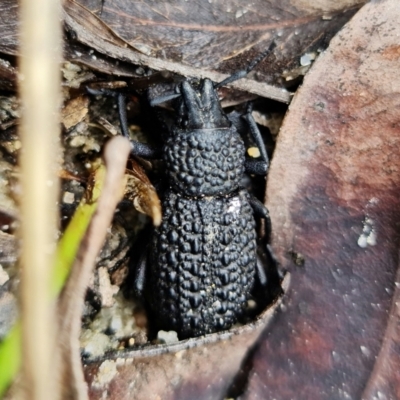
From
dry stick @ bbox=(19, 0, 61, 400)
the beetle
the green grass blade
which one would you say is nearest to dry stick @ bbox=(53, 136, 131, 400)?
the green grass blade

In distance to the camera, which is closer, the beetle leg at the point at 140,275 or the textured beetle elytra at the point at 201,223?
the textured beetle elytra at the point at 201,223

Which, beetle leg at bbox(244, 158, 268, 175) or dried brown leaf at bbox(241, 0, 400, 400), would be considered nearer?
dried brown leaf at bbox(241, 0, 400, 400)

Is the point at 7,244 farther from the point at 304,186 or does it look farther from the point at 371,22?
the point at 371,22

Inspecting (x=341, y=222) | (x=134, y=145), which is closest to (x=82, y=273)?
(x=134, y=145)

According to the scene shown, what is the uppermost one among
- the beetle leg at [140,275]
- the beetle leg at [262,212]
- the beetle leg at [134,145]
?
the beetle leg at [134,145]

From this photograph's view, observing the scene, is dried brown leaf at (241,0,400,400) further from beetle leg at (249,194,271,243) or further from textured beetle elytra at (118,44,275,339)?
textured beetle elytra at (118,44,275,339)

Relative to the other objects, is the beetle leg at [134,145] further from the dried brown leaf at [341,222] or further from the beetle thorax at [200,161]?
the dried brown leaf at [341,222]

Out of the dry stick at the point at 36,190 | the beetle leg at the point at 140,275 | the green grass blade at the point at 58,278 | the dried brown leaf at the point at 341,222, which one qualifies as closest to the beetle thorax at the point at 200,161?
the dried brown leaf at the point at 341,222
